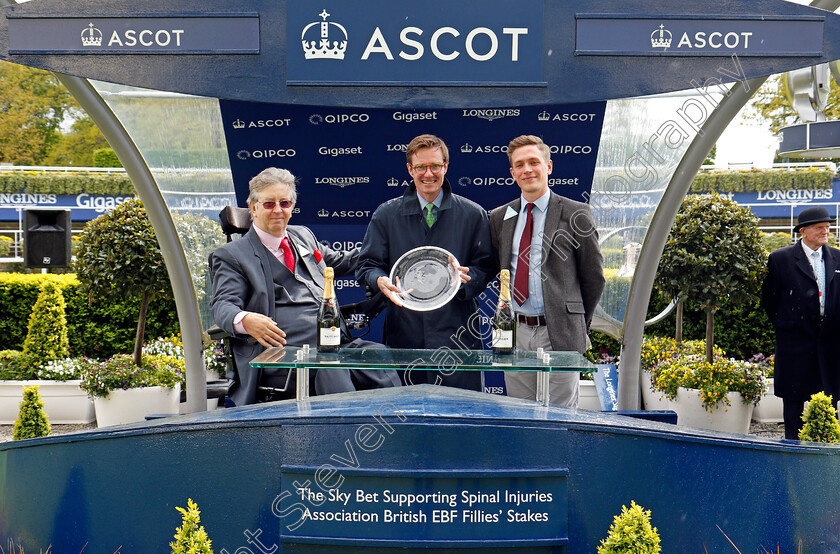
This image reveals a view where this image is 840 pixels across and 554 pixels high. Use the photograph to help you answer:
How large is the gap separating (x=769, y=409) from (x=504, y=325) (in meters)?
5.95

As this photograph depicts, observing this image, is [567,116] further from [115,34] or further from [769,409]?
[769,409]

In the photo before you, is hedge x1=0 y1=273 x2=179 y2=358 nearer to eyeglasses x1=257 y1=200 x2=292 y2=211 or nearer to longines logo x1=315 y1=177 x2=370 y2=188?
longines logo x1=315 y1=177 x2=370 y2=188

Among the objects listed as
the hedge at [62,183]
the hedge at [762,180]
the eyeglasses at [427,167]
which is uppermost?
the hedge at [62,183]

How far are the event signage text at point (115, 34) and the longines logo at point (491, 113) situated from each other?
8.21 feet

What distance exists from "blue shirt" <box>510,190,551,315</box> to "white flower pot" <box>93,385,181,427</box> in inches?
197

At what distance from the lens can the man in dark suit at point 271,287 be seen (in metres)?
3.84

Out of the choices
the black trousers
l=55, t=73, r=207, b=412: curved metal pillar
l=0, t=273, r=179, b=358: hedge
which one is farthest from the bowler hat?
l=0, t=273, r=179, b=358: hedge

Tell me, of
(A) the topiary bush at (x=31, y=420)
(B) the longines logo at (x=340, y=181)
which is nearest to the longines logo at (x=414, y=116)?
(B) the longines logo at (x=340, y=181)

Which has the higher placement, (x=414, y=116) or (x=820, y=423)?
(x=414, y=116)

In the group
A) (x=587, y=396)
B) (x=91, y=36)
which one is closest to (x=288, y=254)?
(x=91, y=36)

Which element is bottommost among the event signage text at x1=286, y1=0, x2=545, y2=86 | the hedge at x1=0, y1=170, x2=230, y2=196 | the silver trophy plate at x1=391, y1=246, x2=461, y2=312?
the silver trophy plate at x1=391, y1=246, x2=461, y2=312

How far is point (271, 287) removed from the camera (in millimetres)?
3945

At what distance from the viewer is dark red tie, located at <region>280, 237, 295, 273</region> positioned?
13.3ft

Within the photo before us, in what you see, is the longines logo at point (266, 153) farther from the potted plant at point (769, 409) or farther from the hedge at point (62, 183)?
the hedge at point (62, 183)
